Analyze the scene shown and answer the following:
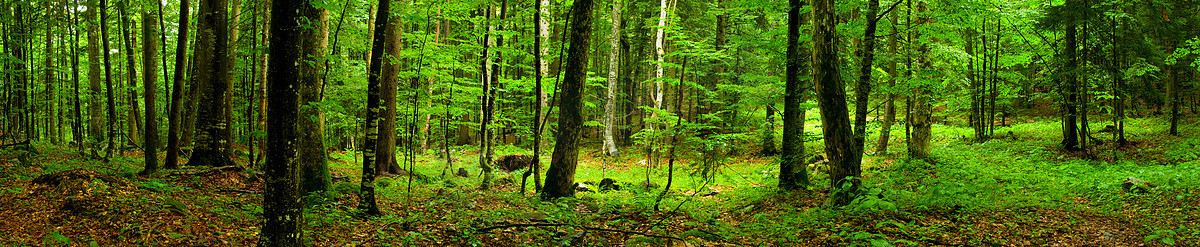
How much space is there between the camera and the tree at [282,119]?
432 cm

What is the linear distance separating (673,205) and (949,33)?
7.20 metres

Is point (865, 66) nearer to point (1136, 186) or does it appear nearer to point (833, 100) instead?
point (833, 100)

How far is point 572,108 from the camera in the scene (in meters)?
10.0

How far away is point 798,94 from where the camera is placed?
1012cm

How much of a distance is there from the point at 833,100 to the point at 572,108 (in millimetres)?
4527

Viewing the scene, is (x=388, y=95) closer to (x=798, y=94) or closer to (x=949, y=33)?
(x=798, y=94)

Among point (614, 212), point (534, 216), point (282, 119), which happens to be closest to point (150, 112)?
point (282, 119)

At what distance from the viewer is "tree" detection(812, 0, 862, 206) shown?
8039 millimetres

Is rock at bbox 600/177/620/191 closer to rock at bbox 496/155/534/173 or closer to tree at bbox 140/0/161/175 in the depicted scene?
rock at bbox 496/155/534/173

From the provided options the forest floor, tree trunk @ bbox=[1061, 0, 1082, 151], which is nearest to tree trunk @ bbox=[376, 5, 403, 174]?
the forest floor

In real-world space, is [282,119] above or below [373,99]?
below

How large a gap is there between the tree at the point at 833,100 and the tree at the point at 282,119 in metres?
6.96

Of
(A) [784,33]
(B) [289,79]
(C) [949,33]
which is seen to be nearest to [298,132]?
(B) [289,79]

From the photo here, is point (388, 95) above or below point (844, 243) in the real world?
above
